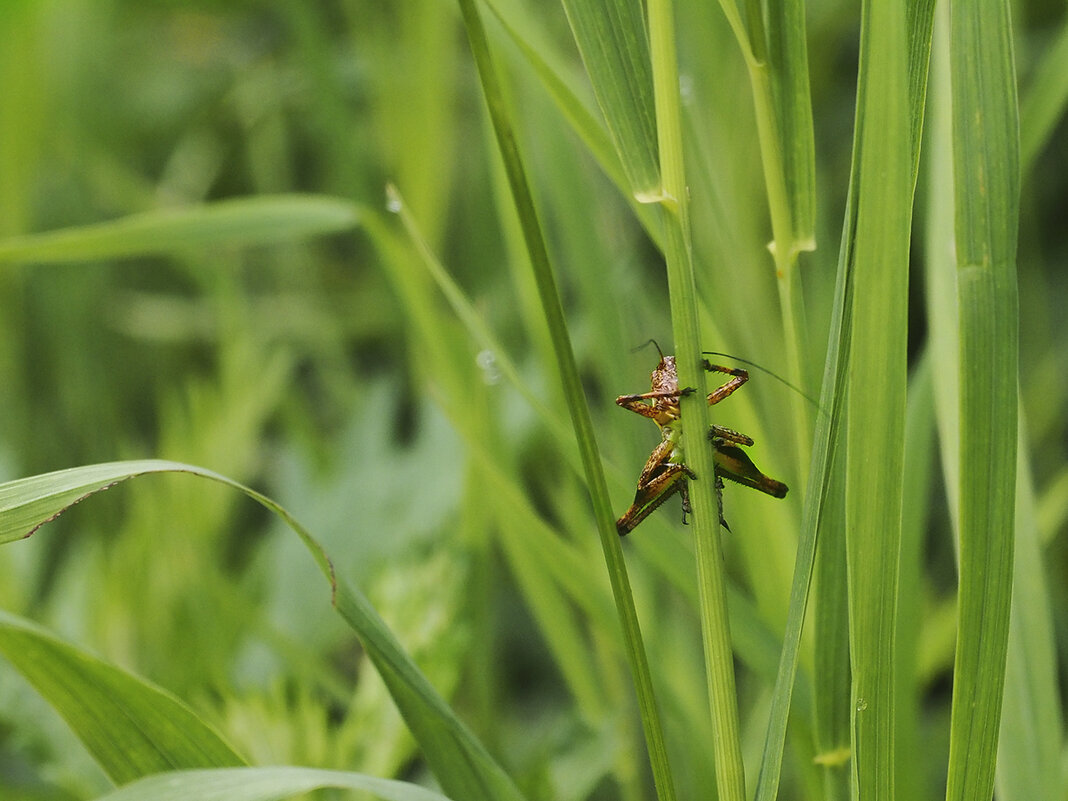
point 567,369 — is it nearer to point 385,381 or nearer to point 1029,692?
point 1029,692

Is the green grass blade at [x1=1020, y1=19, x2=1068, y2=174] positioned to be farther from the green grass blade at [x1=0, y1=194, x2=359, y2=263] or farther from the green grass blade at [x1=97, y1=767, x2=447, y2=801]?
the green grass blade at [x1=97, y1=767, x2=447, y2=801]

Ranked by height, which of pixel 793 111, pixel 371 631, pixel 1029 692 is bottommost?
pixel 1029 692

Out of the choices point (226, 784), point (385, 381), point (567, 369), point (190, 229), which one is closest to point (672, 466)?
point (567, 369)

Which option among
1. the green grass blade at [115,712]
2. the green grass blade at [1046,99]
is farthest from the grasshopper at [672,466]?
the green grass blade at [1046,99]

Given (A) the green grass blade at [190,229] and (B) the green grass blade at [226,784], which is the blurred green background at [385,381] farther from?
(B) the green grass blade at [226,784]

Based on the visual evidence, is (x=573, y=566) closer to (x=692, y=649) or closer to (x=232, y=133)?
(x=692, y=649)
